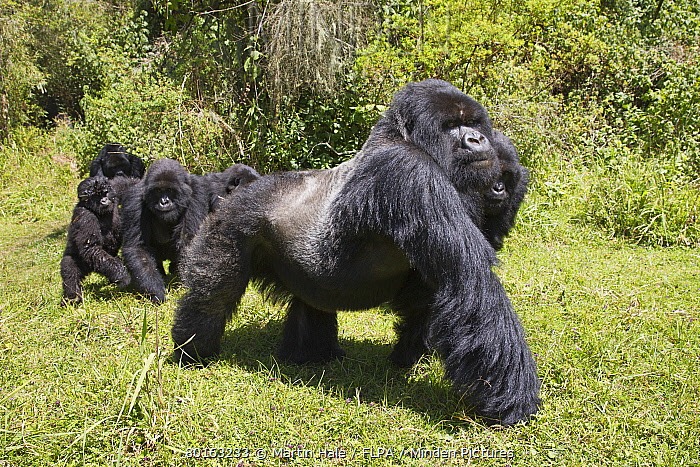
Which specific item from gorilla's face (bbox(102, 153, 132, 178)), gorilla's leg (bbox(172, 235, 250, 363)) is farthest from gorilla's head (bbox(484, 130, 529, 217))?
gorilla's face (bbox(102, 153, 132, 178))

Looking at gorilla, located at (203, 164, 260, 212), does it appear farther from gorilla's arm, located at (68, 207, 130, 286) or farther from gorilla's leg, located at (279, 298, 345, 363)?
gorilla's leg, located at (279, 298, 345, 363)

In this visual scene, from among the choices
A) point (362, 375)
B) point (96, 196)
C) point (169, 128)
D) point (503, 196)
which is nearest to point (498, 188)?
point (503, 196)

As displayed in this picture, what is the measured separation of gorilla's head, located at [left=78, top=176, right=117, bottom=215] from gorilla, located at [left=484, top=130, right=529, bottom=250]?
142 inches

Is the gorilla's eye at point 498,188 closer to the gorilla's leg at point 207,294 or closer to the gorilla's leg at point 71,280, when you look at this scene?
the gorilla's leg at point 207,294

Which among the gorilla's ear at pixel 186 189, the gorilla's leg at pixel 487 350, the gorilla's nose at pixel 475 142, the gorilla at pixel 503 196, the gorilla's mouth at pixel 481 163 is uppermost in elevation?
the gorilla's nose at pixel 475 142


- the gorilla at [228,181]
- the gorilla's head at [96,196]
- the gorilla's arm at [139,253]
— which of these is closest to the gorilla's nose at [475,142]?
the gorilla's arm at [139,253]

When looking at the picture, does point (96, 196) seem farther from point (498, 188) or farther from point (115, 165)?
point (498, 188)

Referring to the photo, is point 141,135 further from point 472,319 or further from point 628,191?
point 472,319

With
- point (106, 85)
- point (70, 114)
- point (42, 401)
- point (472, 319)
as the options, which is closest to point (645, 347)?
point (472, 319)

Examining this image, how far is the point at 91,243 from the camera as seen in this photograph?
5.56 meters

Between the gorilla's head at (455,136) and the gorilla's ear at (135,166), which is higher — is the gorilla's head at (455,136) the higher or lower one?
the higher one

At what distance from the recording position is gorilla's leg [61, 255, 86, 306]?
5261mm

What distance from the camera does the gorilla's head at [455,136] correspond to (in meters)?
3.09

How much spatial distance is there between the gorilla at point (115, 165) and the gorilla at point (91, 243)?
1466 millimetres
